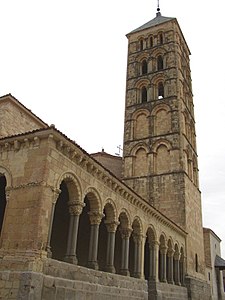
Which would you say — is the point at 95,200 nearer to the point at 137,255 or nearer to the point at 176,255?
the point at 137,255

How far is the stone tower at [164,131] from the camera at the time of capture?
23094 millimetres

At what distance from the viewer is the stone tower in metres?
23.1

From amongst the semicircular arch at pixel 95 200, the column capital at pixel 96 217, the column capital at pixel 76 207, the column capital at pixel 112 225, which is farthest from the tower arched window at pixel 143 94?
the column capital at pixel 76 207

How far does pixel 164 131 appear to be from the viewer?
2548 cm

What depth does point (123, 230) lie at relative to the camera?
1474 cm

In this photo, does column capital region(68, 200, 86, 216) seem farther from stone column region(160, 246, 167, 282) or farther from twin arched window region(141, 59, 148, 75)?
twin arched window region(141, 59, 148, 75)

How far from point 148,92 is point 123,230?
15.9 m

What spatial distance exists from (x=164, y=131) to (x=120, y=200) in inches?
486

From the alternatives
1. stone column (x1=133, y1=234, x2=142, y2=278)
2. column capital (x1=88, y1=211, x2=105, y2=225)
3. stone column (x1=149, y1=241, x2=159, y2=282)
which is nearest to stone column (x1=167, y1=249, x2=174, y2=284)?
stone column (x1=149, y1=241, x2=159, y2=282)

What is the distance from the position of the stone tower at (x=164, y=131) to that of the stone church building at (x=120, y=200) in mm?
86

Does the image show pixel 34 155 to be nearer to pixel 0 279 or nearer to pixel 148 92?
pixel 0 279

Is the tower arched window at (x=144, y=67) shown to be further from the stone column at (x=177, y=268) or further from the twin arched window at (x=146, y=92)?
the stone column at (x=177, y=268)

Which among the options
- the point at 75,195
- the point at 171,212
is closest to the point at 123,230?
the point at 75,195

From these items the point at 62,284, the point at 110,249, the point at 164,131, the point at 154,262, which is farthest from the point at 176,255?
the point at 62,284
